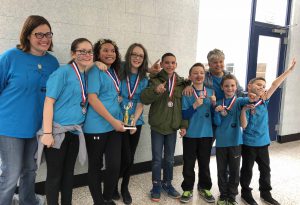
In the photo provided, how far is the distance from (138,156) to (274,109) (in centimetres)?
301

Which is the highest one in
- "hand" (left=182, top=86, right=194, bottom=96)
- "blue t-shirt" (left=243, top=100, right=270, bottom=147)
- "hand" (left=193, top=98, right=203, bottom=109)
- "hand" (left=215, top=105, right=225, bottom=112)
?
"hand" (left=182, top=86, right=194, bottom=96)

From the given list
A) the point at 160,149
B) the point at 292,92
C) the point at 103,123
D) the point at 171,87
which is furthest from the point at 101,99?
the point at 292,92

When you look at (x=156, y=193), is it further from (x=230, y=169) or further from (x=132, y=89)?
(x=132, y=89)

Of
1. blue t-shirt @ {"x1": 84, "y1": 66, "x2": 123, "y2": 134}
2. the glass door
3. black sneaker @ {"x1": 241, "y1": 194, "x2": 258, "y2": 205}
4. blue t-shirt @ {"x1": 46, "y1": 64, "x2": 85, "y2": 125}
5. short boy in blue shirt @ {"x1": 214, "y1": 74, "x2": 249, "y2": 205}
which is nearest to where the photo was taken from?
blue t-shirt @ {"x1": 46, "y1": 64, "x2": 85, "y2": 125}

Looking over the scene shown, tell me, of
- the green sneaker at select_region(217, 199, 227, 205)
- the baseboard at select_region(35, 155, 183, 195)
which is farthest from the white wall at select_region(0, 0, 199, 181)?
the green sneaker at select_region(217, 199, 227, 205)

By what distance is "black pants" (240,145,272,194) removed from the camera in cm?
246

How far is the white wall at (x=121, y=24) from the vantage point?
2256 mm

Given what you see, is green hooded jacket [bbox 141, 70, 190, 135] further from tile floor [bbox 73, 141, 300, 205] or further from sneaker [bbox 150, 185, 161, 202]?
tile floor [bbox 73, 141, 300, 205]

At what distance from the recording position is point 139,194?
8.72 ft


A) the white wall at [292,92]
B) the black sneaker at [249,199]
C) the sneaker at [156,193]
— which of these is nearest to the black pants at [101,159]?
the sneaker at [156,193]

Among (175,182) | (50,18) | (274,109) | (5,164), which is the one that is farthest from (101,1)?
(274,109)

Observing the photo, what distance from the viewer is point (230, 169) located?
2.43 meters

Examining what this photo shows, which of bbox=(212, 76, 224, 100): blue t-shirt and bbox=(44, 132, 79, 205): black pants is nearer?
bbox=(44, 132, 79, 205): black pants

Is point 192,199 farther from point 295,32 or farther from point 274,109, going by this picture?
point 295,32
